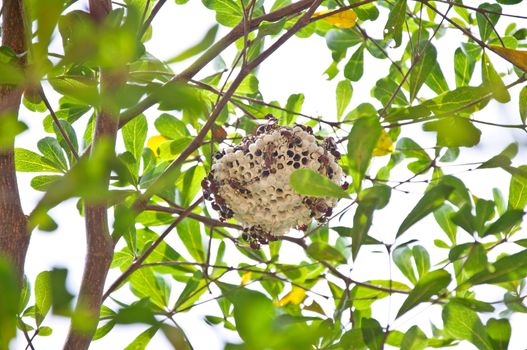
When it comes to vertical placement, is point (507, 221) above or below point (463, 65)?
below

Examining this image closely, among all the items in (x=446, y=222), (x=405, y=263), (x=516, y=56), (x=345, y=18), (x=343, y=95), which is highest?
(x=345, y=18)

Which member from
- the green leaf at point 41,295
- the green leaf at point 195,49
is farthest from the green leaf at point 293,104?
the green leaf at point 195,49

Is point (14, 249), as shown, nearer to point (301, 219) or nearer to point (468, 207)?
point (301, 219)

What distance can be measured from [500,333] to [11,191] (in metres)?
0.85

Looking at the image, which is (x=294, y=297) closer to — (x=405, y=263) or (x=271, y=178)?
(x=405, y=263)

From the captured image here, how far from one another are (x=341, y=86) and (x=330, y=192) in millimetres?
1018

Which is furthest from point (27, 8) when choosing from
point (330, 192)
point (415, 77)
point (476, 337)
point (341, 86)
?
point (341, 86)

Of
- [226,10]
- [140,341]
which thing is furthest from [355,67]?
[140,341]

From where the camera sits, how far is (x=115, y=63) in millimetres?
395

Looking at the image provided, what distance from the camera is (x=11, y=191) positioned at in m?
1.28

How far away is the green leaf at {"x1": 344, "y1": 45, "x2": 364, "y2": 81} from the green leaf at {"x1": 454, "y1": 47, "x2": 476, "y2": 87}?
0.29 meters

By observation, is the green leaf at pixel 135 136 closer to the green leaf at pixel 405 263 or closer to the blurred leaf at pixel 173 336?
the green leaf at pixel 405 263

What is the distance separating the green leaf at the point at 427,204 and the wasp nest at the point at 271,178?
44 centimetres

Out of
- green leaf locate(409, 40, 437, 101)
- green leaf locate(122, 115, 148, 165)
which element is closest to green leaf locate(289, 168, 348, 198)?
green leaf locate(409, 40, 437, 101)
